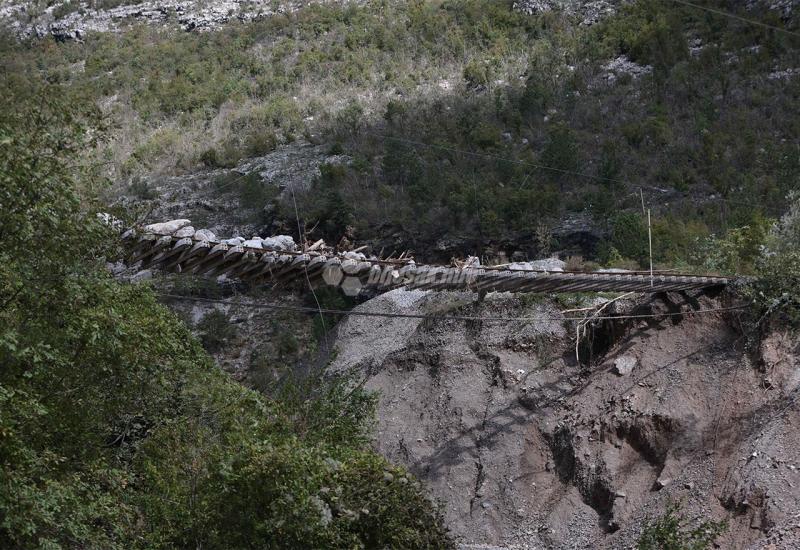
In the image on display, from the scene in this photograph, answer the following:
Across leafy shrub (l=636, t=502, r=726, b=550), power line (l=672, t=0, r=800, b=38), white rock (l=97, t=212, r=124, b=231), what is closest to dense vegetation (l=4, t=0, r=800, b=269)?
power line (l=672, t=0, r=800, b=38)

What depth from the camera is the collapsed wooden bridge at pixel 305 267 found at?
35.9 ft

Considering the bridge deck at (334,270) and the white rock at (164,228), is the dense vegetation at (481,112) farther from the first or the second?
the white rock at (164,228)

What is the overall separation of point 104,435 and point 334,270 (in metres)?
3.12

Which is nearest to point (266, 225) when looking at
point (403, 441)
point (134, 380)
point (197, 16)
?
point (403, 441)

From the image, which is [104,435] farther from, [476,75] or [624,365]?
[476,75]

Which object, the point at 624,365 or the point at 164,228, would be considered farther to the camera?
the point at 624,365

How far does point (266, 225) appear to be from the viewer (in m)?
25.6

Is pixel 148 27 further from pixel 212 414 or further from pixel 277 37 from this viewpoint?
pixel 212 414

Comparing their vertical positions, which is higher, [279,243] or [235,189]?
[279,243]

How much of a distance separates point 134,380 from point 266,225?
1602 cm

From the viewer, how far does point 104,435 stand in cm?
1041

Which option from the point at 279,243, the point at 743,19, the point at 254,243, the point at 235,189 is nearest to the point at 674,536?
the point at 279,243

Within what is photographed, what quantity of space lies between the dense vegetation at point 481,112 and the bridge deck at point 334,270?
15.8 ft

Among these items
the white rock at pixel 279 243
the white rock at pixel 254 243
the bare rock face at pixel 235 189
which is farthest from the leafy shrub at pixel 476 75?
the white rock at pixel 254 243
